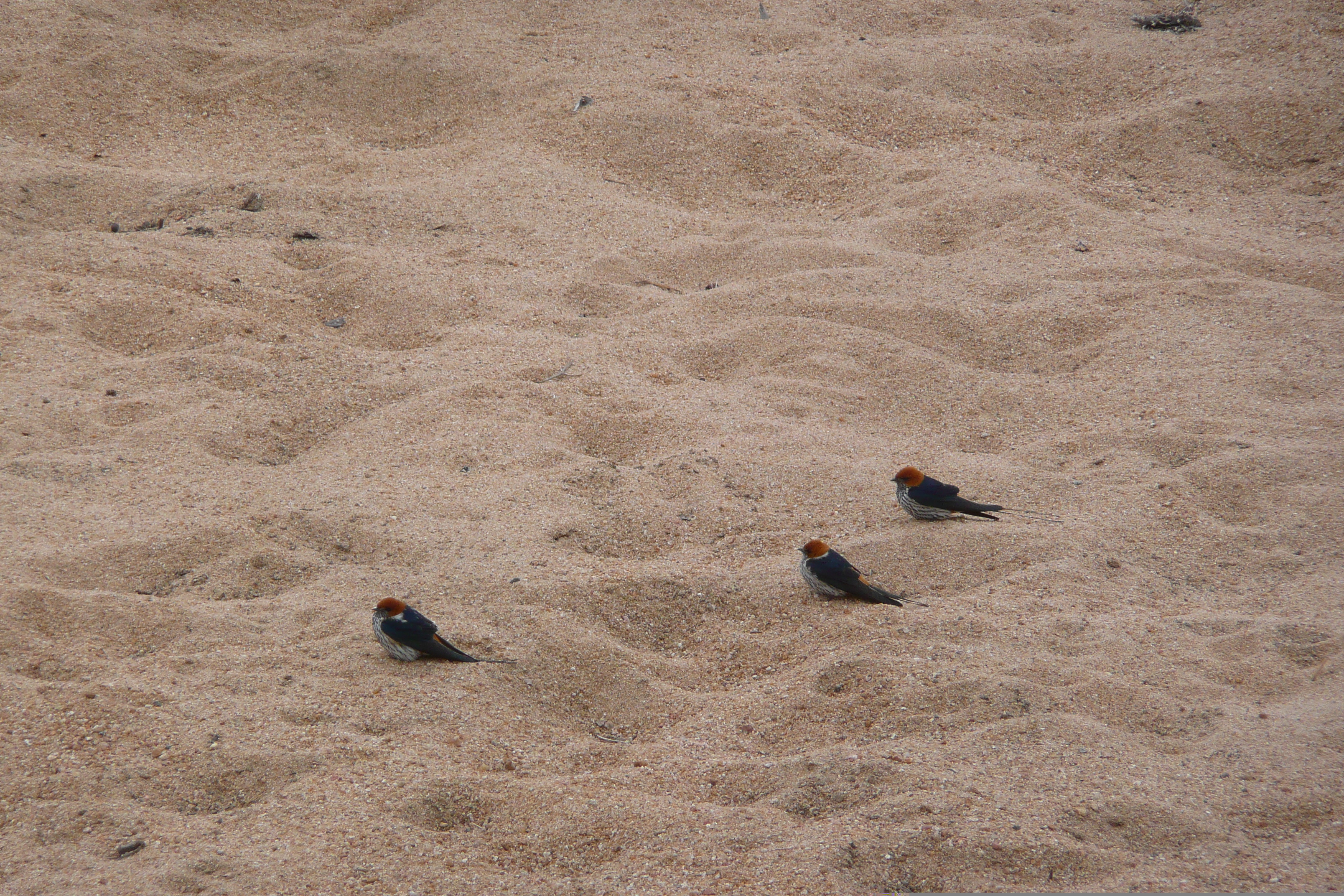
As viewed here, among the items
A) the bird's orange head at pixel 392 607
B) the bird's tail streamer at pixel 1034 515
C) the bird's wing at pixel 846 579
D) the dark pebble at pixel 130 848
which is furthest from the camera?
the bird's tail streamer at pixel 1034 515

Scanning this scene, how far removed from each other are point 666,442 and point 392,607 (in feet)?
4.25

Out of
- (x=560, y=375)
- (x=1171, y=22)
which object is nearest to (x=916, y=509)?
(x=560, y=375)

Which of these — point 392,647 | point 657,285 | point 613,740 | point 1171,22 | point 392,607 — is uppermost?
point 1171,22

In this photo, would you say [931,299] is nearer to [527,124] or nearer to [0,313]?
[527,124]

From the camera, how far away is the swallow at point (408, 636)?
2.64m

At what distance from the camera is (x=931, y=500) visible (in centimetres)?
313

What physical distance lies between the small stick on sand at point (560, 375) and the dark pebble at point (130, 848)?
84.0 inches

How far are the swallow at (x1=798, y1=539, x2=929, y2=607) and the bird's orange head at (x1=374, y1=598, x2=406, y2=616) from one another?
3.77 feet

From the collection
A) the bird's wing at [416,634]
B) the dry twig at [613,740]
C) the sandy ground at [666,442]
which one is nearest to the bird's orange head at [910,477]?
the sandy ground at [666,442]

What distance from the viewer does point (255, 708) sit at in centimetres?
252

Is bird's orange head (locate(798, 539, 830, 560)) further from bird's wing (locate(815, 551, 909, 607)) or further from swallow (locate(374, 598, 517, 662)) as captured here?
swallow (locate(374, 598, 517, 662))

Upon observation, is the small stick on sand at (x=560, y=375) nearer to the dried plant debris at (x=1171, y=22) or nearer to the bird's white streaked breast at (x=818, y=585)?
the bird's white streaked breast at (x=818, y=585)

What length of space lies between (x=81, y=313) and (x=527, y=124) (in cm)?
252

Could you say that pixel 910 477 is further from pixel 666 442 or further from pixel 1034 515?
pixel 666 442
